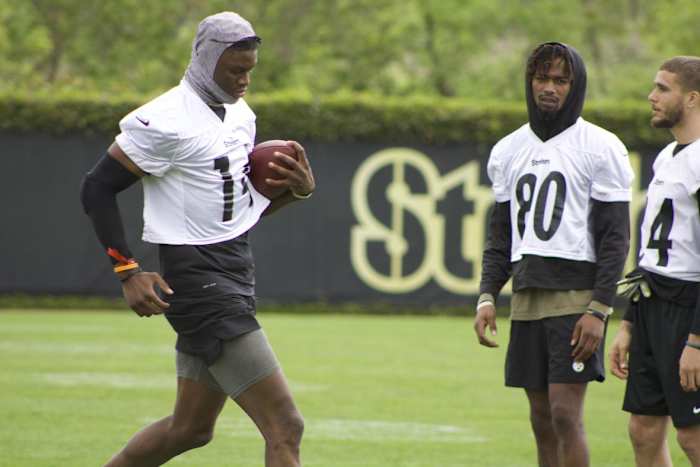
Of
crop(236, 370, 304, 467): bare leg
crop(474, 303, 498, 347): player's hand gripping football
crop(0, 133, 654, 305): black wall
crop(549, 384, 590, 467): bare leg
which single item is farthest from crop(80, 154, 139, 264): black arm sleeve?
crop(0, 133, 654, 305): black wall

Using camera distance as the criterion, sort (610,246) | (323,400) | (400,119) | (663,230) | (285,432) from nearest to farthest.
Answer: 1. (285,432)
2. (663,230)
3. (610,246)
4. (323,400)
5. (400,119)

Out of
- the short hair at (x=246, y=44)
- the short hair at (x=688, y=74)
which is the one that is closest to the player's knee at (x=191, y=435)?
the short hair at (x=246, y=44)

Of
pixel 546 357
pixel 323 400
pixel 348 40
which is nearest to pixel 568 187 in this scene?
pixel 546 357

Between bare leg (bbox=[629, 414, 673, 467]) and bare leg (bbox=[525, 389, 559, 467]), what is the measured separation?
1.73ft

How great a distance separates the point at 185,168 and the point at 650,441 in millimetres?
2488

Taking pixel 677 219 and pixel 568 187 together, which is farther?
pixel 568 187

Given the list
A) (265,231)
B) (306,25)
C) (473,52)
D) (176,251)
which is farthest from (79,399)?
(473,52)

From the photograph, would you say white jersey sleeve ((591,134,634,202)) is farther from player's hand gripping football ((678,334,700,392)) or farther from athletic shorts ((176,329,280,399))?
athletic shorts ((176,329,280,399))

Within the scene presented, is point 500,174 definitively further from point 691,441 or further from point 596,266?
point 691,441

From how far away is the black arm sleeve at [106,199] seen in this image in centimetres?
584

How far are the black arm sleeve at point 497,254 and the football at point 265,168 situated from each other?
132 cm

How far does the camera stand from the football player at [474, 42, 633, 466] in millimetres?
6555

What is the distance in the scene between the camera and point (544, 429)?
22.2ft

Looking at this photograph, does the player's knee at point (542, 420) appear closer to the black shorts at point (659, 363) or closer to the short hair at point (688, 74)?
the black shorts at point (659, 363)
